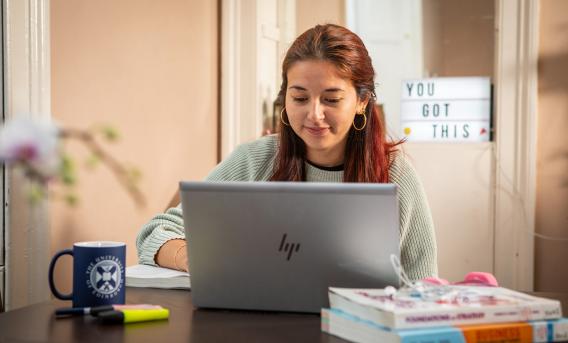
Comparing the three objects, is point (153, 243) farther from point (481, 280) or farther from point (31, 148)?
point (31, 148)

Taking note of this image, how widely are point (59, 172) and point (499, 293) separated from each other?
90 centimetres

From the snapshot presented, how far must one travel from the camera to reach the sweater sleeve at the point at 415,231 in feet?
5.40

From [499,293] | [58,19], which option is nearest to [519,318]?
[499,293]

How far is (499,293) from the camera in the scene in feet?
3.67

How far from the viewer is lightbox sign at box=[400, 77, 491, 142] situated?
3.33 meters

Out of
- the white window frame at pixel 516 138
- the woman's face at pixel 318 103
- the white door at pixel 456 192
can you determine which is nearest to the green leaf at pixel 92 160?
the woman's face at pixel 318 103

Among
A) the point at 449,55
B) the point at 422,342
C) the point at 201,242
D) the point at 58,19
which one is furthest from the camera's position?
the point at 449,55

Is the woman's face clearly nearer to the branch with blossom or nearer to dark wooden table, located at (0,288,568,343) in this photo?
dark wooden table, located at (0,288,568,343)

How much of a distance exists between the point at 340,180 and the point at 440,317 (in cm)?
93

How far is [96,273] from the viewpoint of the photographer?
1.18 m

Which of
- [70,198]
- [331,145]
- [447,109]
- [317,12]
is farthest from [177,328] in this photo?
[317,12]

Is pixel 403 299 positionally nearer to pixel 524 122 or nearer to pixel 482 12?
pixel 524 122

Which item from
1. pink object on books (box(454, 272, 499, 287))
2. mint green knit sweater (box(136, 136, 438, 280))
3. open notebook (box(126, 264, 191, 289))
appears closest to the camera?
pink object on books (box(454, 272, 499, 287))

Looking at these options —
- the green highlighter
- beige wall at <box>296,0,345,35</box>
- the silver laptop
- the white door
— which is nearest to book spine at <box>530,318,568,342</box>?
the silver laptop
